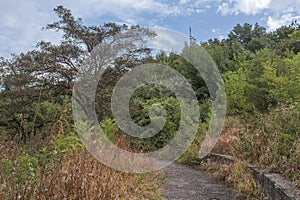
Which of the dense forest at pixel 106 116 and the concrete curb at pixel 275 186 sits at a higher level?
the dense forest at pixel 106 116

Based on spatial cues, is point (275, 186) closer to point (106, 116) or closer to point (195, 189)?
point (195, 189)

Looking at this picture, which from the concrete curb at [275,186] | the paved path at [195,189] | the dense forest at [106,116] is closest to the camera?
the dense forest at [106,116]

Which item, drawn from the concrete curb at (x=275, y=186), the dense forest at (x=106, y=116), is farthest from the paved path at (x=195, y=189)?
the concrete curb at (x=275, y=186)

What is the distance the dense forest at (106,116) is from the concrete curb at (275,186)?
109 millimetres

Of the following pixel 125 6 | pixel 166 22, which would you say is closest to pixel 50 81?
pixel 125 6

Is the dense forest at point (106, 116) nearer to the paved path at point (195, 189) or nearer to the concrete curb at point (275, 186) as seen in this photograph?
the concrete curb at point (275, 186)

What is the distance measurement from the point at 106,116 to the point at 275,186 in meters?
Answer: 6.51

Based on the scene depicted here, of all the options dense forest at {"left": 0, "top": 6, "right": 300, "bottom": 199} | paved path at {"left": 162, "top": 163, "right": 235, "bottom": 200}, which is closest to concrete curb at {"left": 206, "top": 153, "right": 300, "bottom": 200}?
dense forest at {"left": 0, "top": 6, "right": 300, "bottom": 199}

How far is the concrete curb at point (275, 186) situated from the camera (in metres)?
2.42

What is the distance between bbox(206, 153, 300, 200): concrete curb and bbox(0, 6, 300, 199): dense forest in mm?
109

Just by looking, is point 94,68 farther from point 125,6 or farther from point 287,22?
point 287,22

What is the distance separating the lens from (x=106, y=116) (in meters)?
8.70

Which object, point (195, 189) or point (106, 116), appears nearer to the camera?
point (195, 189)

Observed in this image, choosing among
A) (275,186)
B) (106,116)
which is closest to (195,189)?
(275,186)
